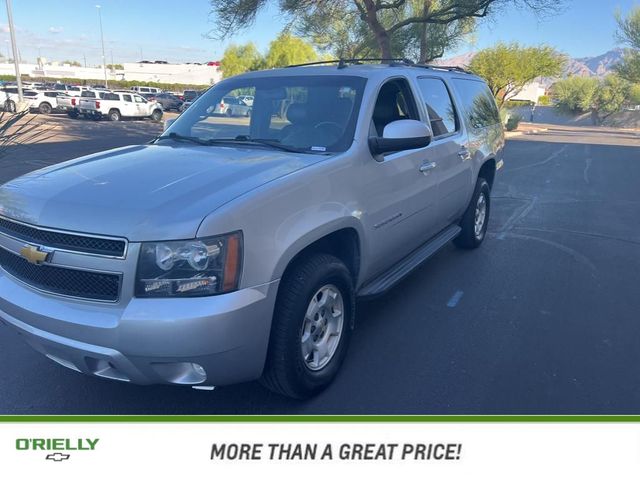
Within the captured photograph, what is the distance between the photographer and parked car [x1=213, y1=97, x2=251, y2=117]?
162 inches

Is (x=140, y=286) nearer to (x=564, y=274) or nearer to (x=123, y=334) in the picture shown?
(x=123, y=334)

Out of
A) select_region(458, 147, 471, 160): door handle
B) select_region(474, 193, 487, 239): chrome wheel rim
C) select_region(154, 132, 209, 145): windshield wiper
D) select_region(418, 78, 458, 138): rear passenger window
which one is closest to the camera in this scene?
select_region(154, 132, 209, 145): windshield wiper

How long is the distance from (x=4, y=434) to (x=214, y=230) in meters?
1.65

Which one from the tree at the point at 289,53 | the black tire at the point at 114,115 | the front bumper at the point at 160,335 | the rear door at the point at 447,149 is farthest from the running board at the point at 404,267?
the tree at the point at 289,53

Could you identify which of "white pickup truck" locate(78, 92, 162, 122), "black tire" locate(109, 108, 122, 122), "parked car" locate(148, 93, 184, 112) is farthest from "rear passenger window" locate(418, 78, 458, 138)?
"parked car" locate(148, 93, 184, 112)

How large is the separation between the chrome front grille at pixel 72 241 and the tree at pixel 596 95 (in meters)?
54.7

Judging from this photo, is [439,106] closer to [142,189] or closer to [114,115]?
[142,189]

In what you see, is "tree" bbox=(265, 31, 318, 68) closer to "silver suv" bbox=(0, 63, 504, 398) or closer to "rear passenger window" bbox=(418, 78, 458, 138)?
"rear passenger window" bbox=(418, 78, 458, 138)

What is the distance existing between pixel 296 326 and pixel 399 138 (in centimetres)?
143

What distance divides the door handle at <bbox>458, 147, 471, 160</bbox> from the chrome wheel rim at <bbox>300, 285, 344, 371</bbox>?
2.49 m

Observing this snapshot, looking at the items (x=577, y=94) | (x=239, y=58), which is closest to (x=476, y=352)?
(x=577, y=94)

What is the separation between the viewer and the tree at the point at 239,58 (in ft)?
217

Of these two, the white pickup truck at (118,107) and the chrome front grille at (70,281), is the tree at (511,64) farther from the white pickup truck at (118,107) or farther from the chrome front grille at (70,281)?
the chrome front grille at (70,281)

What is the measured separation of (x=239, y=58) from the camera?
6794 cm
